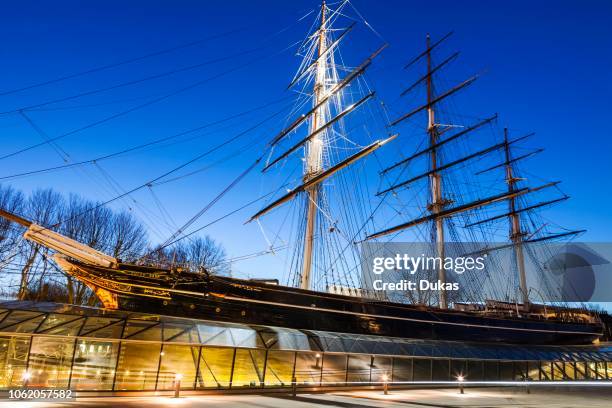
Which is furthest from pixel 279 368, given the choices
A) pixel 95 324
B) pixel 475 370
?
pixel 475 370

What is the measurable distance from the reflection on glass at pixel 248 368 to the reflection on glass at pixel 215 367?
0.30m

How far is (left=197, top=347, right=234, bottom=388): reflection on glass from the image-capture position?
568 inches

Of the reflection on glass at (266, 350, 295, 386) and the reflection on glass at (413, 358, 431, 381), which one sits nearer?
the reflection on glass at (266, 350, 295, 386)

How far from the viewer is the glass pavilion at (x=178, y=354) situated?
12.9 metres

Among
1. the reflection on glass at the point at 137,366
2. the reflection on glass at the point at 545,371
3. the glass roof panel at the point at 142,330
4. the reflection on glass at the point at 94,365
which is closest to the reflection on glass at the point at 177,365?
the reflection on glass at the point at 137,366

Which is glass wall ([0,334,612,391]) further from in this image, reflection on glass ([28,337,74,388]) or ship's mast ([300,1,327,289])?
ship's mast ([300,1,327,289])

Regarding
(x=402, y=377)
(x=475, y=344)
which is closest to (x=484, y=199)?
(x=475, y=344)

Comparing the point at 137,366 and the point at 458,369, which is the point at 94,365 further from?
the point at 458,369

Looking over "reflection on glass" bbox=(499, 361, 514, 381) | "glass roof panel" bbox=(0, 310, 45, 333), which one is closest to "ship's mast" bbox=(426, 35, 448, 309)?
"reflection on glass" bbox=(499, 361, 514, 381)

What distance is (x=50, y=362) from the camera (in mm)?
13180

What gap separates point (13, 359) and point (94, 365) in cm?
252

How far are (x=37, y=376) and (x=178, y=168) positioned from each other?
9.34m

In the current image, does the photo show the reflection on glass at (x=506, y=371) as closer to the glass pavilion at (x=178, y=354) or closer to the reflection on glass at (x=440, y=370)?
the reflection on glass at (x=440, y=370)

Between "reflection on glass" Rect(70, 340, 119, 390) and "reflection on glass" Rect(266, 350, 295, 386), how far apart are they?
582cm
